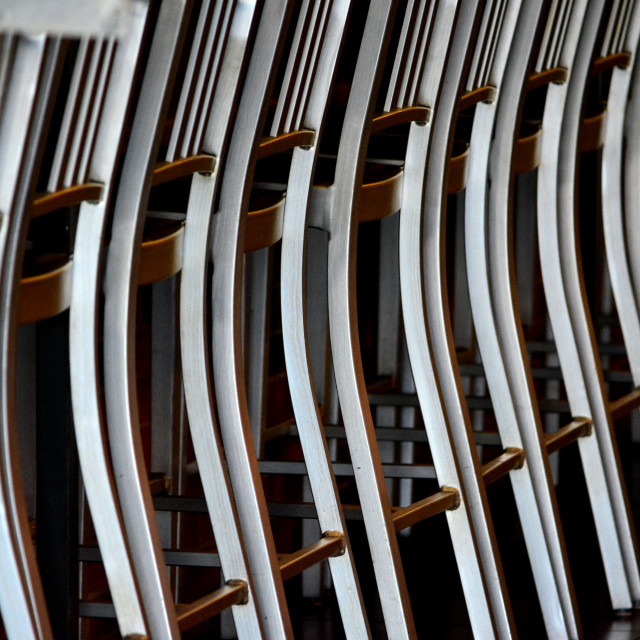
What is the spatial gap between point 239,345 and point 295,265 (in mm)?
159

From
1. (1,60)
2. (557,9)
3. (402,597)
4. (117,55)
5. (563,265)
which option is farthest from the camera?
(563,265)

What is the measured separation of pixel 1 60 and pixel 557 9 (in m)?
1.28

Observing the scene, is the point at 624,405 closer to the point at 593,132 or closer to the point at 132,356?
the point at 593,132

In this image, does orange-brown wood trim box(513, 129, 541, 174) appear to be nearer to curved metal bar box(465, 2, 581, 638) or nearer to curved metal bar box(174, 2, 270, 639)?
curved metal bar box(465, 2, 581, 638)

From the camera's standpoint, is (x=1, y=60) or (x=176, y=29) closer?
(x=1, y=60)

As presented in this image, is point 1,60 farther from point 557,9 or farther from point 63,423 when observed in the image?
point 557,9

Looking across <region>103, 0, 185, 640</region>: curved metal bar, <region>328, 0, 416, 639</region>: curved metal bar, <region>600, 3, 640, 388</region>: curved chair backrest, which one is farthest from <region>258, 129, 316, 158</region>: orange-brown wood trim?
<region>600, 3, 640, 388</region>: curved chair backrest

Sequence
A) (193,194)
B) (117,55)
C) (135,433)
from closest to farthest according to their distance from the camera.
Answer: (117,55), (135,433), (193,194)

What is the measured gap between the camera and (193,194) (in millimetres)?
1409

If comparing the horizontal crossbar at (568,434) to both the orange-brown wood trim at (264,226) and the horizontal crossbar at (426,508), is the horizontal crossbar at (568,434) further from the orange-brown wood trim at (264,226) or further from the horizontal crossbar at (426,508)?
the orange-brown wood trim at (264,226)

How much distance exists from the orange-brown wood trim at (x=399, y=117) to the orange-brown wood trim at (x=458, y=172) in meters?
0.23

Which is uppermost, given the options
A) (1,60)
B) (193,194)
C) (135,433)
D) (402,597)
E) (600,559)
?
(1,60)

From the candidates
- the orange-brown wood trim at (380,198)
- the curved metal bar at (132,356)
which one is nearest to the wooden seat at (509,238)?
the orange-brown wood trim at (380,198)

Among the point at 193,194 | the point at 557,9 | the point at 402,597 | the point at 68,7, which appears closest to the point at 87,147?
the point at 193,194
